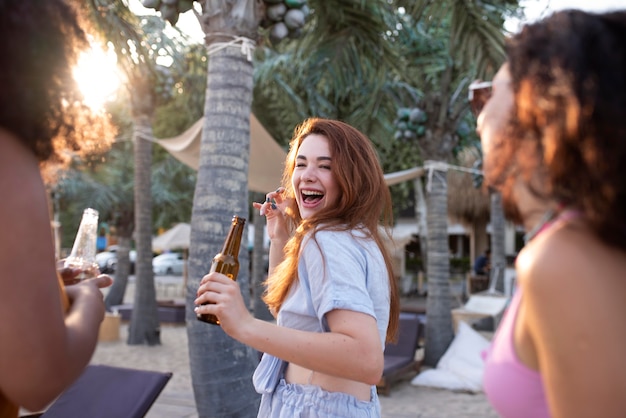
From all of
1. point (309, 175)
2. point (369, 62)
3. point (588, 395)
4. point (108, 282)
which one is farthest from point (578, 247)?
point (369, 62)

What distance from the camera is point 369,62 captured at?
25.3 ft

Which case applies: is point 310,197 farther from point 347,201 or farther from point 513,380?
point 513,380

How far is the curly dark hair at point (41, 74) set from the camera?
1.02 meters

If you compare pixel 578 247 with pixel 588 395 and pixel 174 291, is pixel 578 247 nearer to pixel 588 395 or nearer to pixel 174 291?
pixel 588 395

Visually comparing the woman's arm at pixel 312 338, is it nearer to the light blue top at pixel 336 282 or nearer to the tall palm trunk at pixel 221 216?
the light blue top at pixel 336 282

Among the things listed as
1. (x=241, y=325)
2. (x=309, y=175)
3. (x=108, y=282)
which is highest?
(x=309, y=175)

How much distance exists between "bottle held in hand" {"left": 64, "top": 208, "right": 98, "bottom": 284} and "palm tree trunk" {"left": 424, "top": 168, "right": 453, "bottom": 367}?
7294mm

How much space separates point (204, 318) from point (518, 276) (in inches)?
39.0

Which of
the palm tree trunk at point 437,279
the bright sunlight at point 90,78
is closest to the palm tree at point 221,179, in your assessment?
the bright sunlight at point 90,78

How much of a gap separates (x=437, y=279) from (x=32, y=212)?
26.3 ft

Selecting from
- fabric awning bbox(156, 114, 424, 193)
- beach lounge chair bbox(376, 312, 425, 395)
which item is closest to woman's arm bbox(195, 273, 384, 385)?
beach lounge chair bbox(376, 312, 425, 395)

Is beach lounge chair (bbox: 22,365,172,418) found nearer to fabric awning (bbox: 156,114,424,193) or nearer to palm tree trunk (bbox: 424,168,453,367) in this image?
fabric awning (bbox: 156,114,424,193)

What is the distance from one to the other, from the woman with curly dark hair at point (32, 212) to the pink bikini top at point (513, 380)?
741mm

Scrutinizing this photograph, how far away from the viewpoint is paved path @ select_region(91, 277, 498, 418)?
20.3ft
